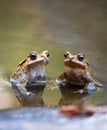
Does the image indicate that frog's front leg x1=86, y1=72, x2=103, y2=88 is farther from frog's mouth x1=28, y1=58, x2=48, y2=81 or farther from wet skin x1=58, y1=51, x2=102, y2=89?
frog's mouth x1=28, y1=58, x2=48, y2=81

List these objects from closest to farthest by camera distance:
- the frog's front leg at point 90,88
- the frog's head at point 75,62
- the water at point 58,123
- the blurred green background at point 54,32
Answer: the water at point 58,123 → the frog's front leg at point 90,88 → the frog's head at point 75,62 → the blurred green background at point 54,32

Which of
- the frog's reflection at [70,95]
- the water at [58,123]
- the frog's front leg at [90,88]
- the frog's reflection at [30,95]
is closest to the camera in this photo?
the water at [58,123]

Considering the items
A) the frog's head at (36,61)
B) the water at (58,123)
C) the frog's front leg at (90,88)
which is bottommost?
the frog's front leg at (90,88)

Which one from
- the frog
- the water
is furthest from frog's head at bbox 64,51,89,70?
the water

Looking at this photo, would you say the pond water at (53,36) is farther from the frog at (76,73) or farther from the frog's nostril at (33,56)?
the frog's nostril at (33,56)

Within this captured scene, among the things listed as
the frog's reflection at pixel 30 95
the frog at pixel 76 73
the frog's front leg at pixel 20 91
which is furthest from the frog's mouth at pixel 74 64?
the frog's front leg at pixel 20 91

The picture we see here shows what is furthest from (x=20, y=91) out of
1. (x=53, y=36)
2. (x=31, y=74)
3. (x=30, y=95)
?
(x=53, y=36)

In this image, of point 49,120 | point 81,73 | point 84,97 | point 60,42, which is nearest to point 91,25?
point 60,42

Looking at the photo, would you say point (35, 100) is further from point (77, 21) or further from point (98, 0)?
point (98, 0)

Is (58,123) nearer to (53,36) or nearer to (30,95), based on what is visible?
(30,95)
